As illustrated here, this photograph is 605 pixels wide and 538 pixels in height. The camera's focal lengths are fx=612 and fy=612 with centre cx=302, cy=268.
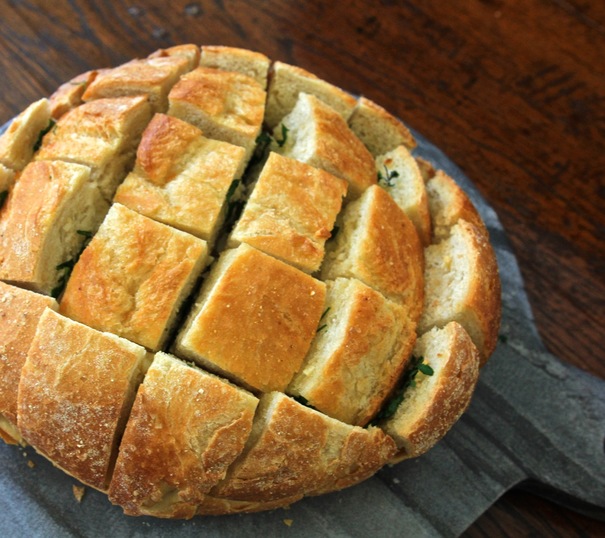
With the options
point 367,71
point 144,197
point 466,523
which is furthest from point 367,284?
point 367,71

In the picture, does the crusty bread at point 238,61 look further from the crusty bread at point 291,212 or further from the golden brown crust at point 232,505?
the golden brown crust at point 232,505

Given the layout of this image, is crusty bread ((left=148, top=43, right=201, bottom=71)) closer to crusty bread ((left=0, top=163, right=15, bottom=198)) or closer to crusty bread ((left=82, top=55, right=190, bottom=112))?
crusty bread ((left=82, top=55, right=190, bottom=112))

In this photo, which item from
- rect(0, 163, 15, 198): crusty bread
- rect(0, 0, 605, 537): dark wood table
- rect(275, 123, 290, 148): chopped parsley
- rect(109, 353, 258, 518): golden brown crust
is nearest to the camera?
rect(109, 353, 258, 518): golden brown crust

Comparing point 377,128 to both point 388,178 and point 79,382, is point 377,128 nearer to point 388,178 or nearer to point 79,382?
point 388,178

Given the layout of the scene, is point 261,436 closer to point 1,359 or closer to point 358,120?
point 1,359

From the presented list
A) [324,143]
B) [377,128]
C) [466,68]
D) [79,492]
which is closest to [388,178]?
[377,128]

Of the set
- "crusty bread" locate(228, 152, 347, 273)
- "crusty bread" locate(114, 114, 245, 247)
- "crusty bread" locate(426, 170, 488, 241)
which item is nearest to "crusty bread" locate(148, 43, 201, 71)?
"crusty bread" locate(114, 114, 245, 247)

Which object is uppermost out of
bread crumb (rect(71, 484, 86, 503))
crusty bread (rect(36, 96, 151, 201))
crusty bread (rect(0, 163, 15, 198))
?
crusty bread (rect(36, 96, 151, 201))
